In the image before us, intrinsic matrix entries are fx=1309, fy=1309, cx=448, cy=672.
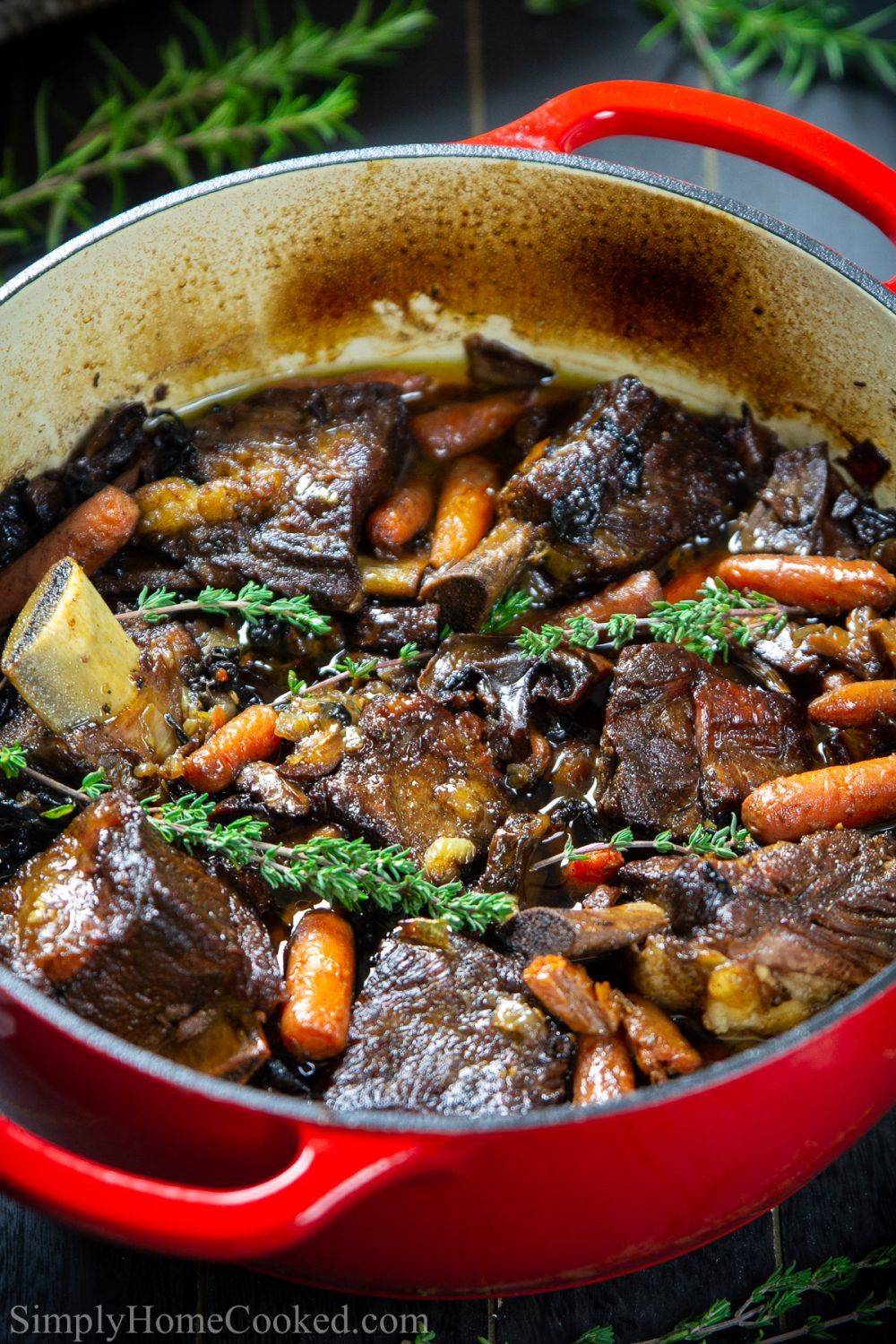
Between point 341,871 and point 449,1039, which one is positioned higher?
point 341,871

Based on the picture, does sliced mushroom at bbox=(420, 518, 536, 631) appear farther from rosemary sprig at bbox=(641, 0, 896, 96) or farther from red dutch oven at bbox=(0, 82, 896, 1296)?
rosemary sprig at bbox=(641, 0, 896, 96)

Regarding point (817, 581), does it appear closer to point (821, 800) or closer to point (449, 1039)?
point (821, 800)

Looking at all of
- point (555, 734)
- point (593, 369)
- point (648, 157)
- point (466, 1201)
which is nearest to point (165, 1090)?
point (466, 1201)

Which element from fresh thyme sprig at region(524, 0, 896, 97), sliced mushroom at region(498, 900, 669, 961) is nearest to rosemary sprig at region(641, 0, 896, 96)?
fresh thyme sprig at region(524, 0, 896, 97)

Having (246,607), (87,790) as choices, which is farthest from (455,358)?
(87,790)

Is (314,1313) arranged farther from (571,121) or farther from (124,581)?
(571,121)

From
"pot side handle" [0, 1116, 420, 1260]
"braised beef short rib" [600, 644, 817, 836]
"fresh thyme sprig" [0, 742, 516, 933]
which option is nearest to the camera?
"pot side handle" [0, 1116, 420, 1260]
